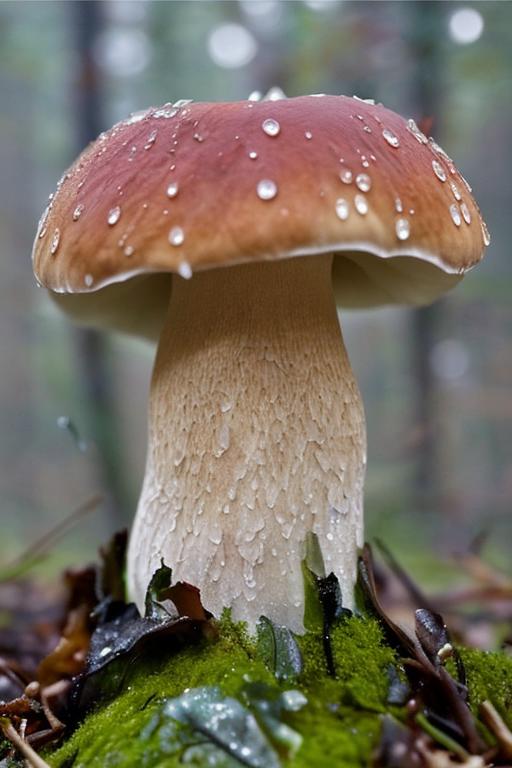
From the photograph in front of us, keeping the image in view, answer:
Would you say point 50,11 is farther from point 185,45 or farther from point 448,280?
point 448,280

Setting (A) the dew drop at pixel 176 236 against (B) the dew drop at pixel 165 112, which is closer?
(A) the dew drop at pixel 176 236

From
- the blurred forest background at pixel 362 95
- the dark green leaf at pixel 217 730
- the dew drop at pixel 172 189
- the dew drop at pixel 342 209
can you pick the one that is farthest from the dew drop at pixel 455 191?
the dark green leaf at pixel 217 730

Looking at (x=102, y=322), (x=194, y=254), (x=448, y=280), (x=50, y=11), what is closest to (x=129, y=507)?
(x=102, y=322)

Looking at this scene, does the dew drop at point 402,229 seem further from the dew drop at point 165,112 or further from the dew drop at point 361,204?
the dew drop at point 165,112

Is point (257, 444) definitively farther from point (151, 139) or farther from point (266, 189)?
point (151, 139)

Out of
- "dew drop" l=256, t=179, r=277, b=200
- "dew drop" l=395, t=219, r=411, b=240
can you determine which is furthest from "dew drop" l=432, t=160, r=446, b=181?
"dew drop" l=256, t=179, r=277, b=200

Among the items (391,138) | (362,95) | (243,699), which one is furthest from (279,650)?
(362,95)

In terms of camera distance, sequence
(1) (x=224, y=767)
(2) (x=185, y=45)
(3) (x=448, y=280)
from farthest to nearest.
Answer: (2) (x=185, y=45) < (3) (x=448, y=280) < (1) (x=224, y=767)
